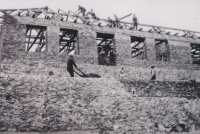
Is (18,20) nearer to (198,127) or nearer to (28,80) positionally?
(28,80)

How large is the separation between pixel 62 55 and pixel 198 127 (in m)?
9.84

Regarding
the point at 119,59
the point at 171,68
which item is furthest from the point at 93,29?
the point at 171,68

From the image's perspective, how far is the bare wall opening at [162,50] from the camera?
68.7 ft

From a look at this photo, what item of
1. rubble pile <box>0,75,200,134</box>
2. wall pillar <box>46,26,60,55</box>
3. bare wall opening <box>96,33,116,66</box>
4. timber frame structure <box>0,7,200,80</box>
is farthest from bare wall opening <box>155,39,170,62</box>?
rubble pile <box>0,75,200,134</box>

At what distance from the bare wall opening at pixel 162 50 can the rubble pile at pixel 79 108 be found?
982 centimetres

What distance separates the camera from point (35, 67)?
15703 millimetres

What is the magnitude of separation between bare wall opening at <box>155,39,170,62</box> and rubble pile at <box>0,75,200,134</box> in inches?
387

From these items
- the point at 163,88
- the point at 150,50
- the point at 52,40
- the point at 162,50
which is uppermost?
the point at 52,40

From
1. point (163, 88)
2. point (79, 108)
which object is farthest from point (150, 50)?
point (79, 108)

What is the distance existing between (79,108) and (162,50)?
14556mm

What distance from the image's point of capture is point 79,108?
32.1 feet

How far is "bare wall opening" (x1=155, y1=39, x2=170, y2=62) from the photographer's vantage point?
2094cm

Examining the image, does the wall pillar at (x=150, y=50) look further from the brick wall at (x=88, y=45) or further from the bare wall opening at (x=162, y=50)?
the bare wall opening at (x=162, y=50)

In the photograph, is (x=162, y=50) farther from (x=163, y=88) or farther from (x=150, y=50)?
(x=163, y=88)
